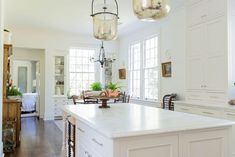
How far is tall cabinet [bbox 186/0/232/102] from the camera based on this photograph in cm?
378

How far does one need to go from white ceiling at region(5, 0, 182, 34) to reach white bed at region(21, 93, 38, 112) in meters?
3.10

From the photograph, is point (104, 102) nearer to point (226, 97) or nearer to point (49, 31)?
point (226, 97)

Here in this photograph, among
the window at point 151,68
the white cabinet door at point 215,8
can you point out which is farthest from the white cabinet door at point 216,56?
the window at point 151,68

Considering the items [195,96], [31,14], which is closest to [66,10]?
[31,14]

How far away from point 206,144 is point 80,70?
7.11m

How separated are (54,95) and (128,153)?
22.6 feet

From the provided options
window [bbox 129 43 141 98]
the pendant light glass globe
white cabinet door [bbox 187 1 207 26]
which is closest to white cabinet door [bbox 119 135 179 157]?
the pendant light glass globe

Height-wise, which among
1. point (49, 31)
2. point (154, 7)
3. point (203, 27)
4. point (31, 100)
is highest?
point (49, 31)

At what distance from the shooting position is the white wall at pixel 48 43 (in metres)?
7.68

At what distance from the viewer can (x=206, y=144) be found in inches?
77.4

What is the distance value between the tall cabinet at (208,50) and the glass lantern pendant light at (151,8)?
2.08 meters

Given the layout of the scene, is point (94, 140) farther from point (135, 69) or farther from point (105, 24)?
point (135, 69)

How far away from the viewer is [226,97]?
12.2ft

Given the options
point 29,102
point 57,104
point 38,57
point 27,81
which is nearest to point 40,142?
point 57,104
